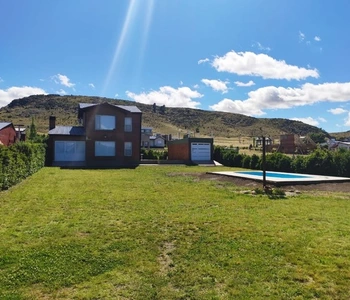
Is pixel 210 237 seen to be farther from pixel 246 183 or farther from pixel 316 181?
pixel 316 181

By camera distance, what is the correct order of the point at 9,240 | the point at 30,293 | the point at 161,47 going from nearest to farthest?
the point at 30,293, the point at 9,240, the point at 161,47

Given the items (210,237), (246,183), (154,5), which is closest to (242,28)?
(154,5)

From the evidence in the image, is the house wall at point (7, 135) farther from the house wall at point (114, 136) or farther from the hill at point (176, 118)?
the hill at point (176, 118)

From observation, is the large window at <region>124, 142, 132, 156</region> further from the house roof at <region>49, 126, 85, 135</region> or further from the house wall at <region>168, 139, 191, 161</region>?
the house wall at <region>168, 139, 191, 161</region>

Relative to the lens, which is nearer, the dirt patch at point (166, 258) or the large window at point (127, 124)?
the dirt patch at point (166, 258)

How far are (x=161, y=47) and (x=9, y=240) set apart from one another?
1777 cm

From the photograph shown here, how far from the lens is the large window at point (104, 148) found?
29953 mm

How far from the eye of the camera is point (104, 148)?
30234 millimetres

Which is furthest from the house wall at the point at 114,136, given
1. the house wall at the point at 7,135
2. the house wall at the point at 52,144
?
the house wall at the point at 7,135

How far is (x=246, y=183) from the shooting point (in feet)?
47.8

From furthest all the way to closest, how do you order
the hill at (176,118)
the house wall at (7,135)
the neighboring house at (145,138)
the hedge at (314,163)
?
the hill at (176,118)
the neighboring house at (145,138)
the house wall at (7,135)
the hedge at (314,163)

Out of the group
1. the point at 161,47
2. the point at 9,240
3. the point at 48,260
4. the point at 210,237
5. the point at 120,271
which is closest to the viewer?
the point at 120,271

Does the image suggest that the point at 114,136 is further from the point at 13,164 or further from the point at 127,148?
the point at 13,164

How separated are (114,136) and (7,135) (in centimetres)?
1411
